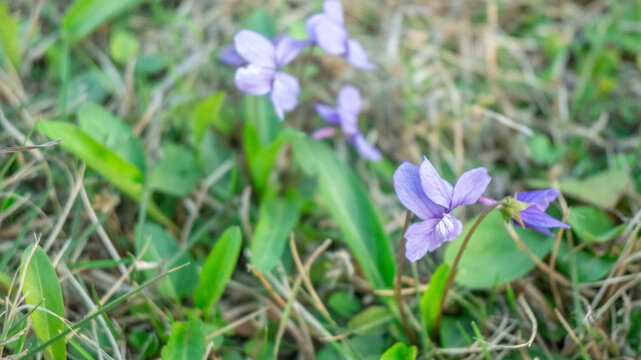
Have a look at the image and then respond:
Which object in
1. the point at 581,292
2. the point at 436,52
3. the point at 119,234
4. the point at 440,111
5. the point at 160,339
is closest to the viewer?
the point at 160,339

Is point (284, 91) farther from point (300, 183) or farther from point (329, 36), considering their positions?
point (300, 183)

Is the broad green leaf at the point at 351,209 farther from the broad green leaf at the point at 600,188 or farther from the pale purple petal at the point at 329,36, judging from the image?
the broad green leaf at the point at 600,188

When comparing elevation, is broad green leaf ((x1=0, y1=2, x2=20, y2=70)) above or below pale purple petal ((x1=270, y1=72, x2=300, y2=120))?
above

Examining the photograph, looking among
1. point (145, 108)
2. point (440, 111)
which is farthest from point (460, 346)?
point (145, 108)

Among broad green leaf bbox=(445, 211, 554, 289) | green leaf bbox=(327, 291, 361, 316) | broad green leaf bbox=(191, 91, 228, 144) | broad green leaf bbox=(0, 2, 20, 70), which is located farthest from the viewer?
broad green leaf bbox=(0, 2, 20, 70)

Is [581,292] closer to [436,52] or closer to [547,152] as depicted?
[547,152]

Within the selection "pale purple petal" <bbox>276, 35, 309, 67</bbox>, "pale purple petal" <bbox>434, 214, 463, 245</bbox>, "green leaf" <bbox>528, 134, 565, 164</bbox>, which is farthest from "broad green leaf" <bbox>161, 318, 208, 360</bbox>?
"green leaf" <bbox>528, 134, 565, 164</bbox>

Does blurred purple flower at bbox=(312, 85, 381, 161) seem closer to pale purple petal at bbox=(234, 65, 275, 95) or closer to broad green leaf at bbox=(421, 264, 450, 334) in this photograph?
pale purple petal at bbox=(234, 65, 275, 95)
